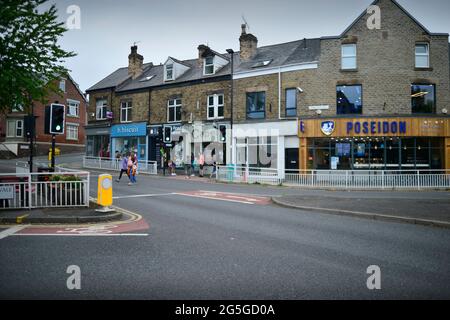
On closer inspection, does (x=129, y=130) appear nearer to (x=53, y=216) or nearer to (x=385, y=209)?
(x=53, y=216)

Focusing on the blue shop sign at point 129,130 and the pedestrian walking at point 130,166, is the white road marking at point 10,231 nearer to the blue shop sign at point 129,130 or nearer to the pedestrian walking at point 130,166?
the pedestrian walking at point 130,166

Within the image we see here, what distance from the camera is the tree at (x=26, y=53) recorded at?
8.55 m

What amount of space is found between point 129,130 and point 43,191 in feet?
66.4

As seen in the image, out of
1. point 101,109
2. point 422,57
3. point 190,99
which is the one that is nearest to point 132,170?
point 190,99

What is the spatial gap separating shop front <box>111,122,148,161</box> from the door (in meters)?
13.6

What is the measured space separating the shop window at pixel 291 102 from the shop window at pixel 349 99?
285 centimetres

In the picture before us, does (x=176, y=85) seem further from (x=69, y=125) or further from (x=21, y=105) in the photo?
(x=69, y=125)

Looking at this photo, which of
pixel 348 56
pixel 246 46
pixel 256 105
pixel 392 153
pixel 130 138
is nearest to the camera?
pixel 392 153

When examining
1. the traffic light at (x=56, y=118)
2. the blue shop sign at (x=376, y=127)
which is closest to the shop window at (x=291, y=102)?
the blue shop sign at (x=376, y=127)

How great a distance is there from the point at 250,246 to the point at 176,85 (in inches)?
916

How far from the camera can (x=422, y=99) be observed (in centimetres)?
1995

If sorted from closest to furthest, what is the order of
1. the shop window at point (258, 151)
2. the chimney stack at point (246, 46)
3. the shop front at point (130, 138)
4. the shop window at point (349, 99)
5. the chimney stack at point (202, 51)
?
1. the shop window at point (349, 99)
2. the shop window at point (258, 151)
3. the chimney stack at point (246, 46)
4. the chimney stack at point (202, 51)
5. the shop front at point (130, 138)
